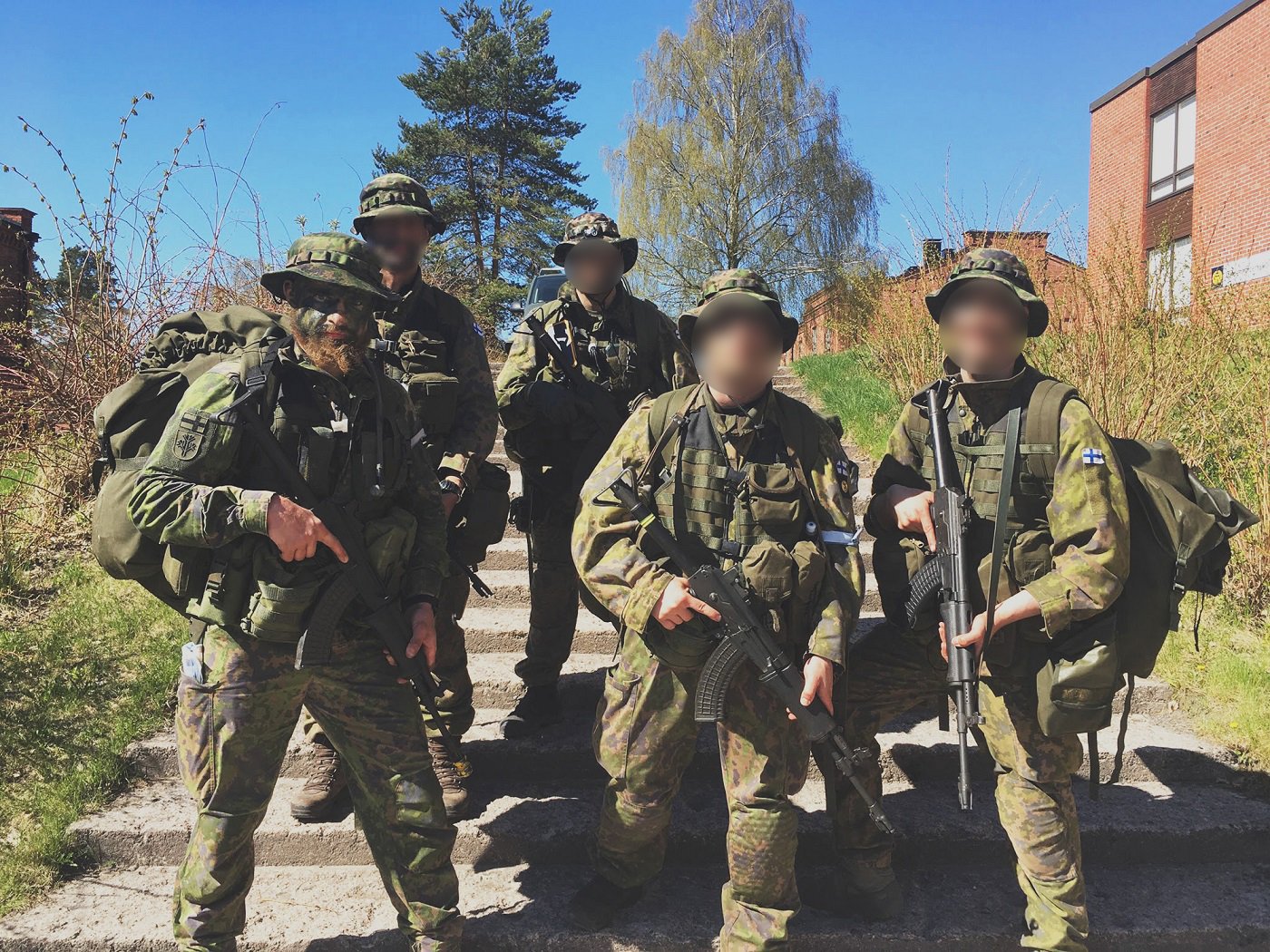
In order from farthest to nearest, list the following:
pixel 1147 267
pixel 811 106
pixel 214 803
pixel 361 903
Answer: pixel 811 106, pixel 1147 267, pixel 361 903, pixel 214 803

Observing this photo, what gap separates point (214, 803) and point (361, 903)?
101 centimetres

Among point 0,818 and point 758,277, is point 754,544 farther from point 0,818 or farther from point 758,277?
point 0,818

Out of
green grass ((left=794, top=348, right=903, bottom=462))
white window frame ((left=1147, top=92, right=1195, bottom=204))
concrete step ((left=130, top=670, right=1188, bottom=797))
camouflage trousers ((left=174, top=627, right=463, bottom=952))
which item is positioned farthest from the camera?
white window frame ((left=1147, top=92, right=1195, bottom=204))

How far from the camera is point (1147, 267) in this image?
6.18 m

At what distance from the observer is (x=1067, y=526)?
99.3 inches

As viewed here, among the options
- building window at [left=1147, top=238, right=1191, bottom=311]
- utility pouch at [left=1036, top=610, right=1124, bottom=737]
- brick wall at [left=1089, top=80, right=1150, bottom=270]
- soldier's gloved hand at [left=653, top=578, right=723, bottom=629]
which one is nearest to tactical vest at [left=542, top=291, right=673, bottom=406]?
soldier's gloved hand at [left=653, top=578, right=723, bottom=629]

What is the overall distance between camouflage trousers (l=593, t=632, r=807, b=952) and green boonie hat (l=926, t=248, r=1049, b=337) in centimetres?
152

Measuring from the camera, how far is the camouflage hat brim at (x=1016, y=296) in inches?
106

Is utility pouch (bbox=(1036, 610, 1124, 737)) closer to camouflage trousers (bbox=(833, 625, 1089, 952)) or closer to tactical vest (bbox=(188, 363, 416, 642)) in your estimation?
camouflage trousers (bbox=(833, 625, 1089, 952))

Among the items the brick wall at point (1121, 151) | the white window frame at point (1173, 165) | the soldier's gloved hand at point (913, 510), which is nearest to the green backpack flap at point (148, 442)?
the soldier's gloved hand at point (913, 510)

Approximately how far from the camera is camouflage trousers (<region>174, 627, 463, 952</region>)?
2365 mm

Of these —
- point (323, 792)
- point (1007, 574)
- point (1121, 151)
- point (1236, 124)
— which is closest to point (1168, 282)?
point (1007, 574)

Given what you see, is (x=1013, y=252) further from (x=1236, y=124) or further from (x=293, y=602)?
(x=1236, y=124)

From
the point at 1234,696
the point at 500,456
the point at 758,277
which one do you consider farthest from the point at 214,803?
the point at 500,456
